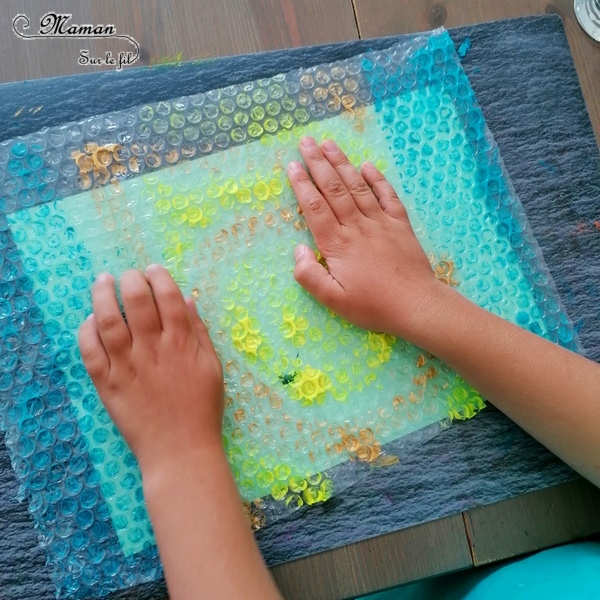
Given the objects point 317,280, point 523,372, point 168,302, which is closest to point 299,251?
point 317,280

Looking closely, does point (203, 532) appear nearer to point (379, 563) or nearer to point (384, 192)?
point (379, 563)

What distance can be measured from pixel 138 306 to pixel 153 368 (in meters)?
0.06

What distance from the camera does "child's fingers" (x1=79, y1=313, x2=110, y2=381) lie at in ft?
1.81

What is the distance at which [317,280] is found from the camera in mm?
591

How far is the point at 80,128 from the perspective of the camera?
598mm

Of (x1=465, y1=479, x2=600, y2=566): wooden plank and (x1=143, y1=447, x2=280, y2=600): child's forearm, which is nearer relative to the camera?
(x1=143, y1=447, x2=280, y2=600): child's forearm

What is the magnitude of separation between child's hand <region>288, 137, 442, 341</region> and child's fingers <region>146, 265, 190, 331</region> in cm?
12

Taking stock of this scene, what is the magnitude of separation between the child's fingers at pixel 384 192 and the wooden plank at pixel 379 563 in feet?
1.06

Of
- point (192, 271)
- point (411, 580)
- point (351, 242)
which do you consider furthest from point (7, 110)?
point (411, 580)

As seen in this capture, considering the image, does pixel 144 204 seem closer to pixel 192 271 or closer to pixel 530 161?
Result: pixel 192 271

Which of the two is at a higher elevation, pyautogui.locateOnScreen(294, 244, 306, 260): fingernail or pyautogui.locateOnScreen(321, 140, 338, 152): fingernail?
pyautogui.locateOnScreen(321, 140, 338, 152): fingernail

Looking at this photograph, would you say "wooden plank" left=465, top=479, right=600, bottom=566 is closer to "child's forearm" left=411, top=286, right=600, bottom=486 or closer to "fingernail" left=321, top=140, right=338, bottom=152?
"child's forearm" left=411, top=286, right=600, bottom=486

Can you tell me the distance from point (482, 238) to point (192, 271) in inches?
12.4

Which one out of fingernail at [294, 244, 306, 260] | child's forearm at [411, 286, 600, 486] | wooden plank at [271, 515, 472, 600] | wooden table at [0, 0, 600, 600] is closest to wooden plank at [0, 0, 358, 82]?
wooden table at [0, 0, 600, 600]
